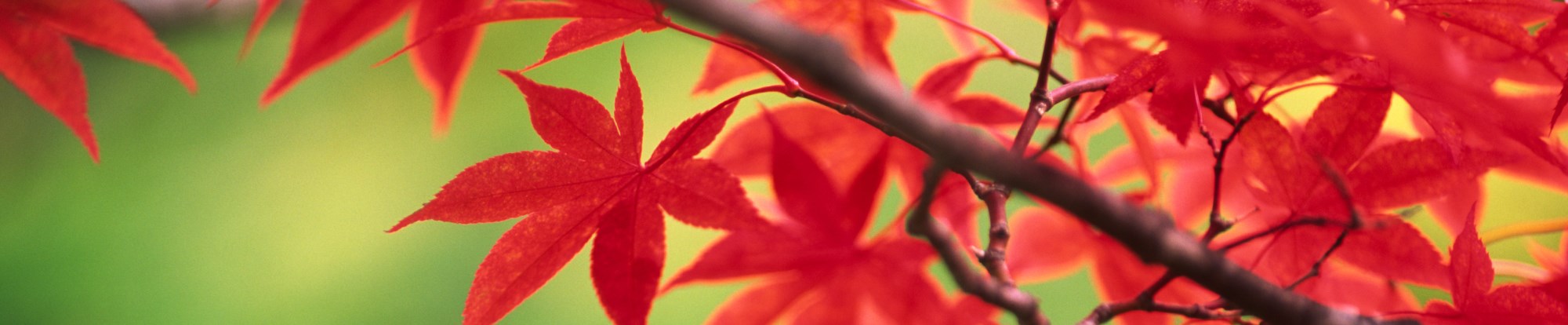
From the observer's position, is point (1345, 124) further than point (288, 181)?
No

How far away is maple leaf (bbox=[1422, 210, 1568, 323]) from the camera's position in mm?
279

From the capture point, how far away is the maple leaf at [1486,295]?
11.0 inches

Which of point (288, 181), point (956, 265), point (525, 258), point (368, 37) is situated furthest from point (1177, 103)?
point (288, 181)

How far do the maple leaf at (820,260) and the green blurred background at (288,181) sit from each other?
662 millimetres

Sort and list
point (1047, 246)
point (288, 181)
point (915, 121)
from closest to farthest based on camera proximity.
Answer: point (915, 121)
point (1047, 246)
point (288, 181)

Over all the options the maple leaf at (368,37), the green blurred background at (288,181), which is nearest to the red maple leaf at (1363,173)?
the maple leaf at (368,37)

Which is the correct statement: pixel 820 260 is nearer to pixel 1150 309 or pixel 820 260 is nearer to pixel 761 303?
pixel 761 303

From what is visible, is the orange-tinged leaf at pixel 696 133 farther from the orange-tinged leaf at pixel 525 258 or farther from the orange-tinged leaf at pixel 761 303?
the orange-tinged leaf at pixel 761 303

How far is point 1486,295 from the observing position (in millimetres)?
283

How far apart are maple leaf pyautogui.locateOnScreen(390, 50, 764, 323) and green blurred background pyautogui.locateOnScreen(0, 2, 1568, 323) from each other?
2.59ft

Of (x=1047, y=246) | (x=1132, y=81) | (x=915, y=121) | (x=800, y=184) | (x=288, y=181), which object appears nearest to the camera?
(x=915, y=121)

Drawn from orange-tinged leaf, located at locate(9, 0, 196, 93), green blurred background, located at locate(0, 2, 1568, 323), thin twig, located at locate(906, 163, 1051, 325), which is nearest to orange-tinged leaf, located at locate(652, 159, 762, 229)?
thin twig, located at locate(906, 163, 1051, 325)

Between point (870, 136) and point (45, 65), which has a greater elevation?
point (45, 65)

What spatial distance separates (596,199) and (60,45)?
0.24 m
